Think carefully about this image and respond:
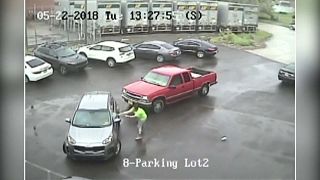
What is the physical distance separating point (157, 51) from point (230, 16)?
0.46 metres

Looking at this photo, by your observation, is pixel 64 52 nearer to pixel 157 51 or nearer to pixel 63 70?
pixel 63 70

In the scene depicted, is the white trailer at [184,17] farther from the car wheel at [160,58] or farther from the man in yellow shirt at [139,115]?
the man in yellow shirt at [139,115]

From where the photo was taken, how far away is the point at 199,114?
2.52 meters

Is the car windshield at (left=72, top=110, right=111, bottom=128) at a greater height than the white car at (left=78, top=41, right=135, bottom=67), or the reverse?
the white car at (left=78, top=41, right=135, bottom=67)

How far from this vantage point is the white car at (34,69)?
94.1 inches

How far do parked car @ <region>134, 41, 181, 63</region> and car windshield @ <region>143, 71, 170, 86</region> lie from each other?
9 centimetres

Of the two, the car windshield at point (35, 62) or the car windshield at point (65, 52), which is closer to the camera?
the car windshield at point (35, 62)

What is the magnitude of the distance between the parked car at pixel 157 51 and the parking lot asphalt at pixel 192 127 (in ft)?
0.15

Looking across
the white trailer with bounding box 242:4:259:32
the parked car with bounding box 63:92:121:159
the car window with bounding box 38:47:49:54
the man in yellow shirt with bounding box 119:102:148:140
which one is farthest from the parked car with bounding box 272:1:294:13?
the car window with bounding box 38:47:49:54

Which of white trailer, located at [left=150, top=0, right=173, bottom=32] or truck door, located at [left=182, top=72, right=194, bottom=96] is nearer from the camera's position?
white trailer, located at [left=150, top=0, right=173, bottom=32]

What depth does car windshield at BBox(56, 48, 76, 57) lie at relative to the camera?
8.23 feet

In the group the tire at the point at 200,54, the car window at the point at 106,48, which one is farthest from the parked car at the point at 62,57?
the tire at the point at 200,54

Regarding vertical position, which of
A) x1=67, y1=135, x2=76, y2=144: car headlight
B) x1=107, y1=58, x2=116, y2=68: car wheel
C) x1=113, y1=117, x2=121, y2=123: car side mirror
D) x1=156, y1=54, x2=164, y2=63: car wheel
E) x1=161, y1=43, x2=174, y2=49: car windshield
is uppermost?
x1=161, y1=43, x2=174, y2=49: car windshield

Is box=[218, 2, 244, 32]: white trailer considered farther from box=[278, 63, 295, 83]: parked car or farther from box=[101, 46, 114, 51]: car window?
box=[101, 46, 114, 51]: car window
